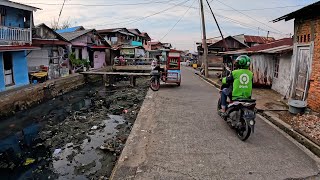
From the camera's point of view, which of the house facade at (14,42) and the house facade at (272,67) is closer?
the house facade at (272,67)

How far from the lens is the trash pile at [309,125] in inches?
227

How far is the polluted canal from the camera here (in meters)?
6.10

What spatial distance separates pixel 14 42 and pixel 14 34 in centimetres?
46

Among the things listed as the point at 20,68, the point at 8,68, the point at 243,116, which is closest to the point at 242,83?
the point at 243,116

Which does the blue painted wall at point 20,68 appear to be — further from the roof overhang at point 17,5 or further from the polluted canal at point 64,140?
the roof overhang at point 17,5

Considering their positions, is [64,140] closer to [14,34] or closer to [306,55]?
[306,55]

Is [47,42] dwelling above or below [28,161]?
above

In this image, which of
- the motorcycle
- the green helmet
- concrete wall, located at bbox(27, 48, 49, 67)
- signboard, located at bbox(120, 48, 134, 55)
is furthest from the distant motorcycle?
signboard, located at bbox(120, 48, 134, 55)

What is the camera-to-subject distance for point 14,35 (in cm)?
1405

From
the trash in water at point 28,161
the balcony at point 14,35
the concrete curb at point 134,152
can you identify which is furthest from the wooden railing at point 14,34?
the concrete curb at point 134,152

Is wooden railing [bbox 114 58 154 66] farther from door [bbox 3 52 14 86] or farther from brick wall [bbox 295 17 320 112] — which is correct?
brick wall [bbox 295 17 320 112]

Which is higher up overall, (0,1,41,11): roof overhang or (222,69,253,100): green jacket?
(0,1,41,11): roof overhang

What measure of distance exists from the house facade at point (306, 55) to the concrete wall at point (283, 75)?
2.23 meters

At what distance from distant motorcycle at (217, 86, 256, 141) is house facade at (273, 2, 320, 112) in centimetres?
327
